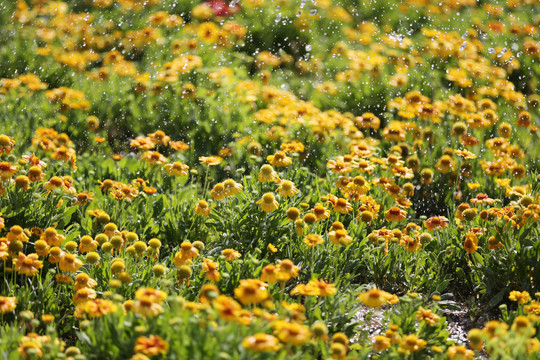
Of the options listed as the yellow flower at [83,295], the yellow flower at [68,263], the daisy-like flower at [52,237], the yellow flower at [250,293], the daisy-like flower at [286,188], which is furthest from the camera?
the daisy-like flower at [286,188]

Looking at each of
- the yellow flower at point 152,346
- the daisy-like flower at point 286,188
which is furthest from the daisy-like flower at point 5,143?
the yellow flower at point 152,346

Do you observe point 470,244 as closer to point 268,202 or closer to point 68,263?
point 268,202

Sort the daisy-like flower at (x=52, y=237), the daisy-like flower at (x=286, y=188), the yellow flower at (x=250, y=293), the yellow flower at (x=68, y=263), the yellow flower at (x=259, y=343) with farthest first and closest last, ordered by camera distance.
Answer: the daisy-like flower at (x=286, y=188) < the daisy-like flower at (x=52, y=237) < the yellow flower at (x=68, y=263) < the yellow flower at (x=250, y=293) < the yellow flower at (x=259, y=343)

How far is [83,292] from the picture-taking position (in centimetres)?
273

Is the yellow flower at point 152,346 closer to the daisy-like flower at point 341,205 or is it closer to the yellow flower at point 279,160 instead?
the daisy-like flower at point 341,205

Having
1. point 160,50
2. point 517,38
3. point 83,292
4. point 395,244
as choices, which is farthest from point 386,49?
point 83,292

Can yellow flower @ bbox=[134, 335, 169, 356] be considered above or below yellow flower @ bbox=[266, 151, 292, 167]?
above

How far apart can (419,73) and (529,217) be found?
331cm

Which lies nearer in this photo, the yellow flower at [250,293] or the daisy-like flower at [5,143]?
the yellow flower at [250,293]

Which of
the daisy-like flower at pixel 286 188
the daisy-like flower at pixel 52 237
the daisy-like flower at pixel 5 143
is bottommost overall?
the daisy-like flower at pixel 52 237

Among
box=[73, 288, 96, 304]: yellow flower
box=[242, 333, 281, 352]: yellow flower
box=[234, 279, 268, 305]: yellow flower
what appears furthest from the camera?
box=[73, 288, 96, 304]: yellow flower

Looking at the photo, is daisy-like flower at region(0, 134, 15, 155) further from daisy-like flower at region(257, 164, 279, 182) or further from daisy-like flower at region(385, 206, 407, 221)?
daisy-like flower at region(385, 206, 407, 221)

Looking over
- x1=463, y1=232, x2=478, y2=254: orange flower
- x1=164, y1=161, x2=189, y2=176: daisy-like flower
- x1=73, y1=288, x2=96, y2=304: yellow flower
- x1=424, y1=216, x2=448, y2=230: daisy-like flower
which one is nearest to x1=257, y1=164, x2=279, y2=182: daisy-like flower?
x1=164, y1=161, x2=189, y2=176: daisy-like flower

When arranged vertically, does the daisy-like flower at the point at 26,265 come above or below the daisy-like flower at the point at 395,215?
above
